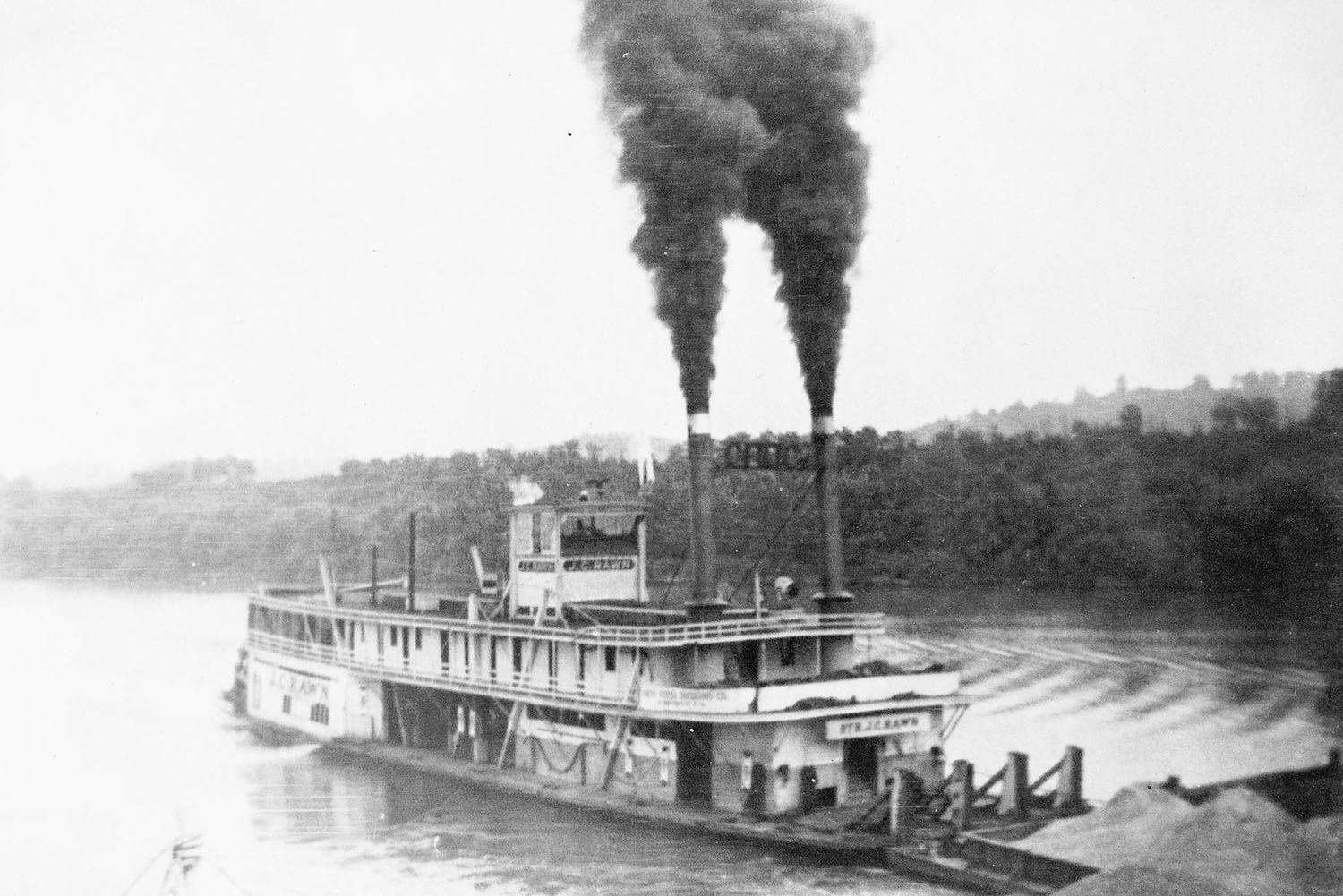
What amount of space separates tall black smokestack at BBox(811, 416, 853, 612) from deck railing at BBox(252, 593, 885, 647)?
0.93ft

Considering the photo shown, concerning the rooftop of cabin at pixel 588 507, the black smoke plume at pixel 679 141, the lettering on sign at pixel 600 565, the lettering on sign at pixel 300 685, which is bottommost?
the lettering on sign at pixel 300 685

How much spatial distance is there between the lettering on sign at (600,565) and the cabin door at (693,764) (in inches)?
126

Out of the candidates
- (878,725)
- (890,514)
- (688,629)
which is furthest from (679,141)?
(890,514)

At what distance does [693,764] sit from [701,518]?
2.92 metres

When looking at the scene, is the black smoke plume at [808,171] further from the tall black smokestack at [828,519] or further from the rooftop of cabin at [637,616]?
the rooftop of cabin at [637,616]

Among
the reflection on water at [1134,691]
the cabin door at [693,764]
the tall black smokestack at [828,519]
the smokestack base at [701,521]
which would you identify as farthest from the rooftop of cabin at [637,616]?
the reflection on water at [1134,691]

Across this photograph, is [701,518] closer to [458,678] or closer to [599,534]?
[599,534]

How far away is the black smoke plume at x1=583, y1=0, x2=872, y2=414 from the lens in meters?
15.2

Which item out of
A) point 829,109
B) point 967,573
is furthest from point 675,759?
point 967,573

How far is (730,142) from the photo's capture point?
15.5 m

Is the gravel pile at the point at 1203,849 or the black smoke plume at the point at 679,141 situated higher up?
the black smoke plume at the point at 679,141

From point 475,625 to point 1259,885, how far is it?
10.3m

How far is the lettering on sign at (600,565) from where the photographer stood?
16875 millimetres

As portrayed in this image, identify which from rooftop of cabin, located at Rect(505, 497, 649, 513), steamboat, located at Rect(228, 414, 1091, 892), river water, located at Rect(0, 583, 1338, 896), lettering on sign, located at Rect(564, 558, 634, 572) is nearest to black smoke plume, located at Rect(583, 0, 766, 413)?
steamboat, located at Rect(228, 414, 1091, 892)
